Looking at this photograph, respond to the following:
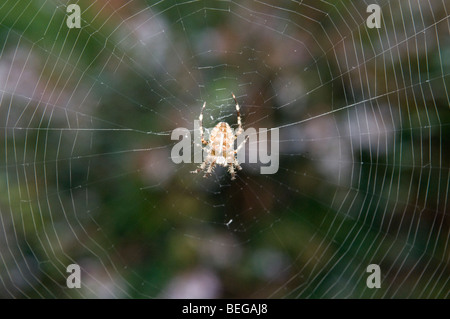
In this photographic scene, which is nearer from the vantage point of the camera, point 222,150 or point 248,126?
point 248,126

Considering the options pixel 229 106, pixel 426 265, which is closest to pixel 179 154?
pixel 229 106

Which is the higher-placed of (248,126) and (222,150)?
(248,126)

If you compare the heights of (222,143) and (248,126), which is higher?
(248,126)

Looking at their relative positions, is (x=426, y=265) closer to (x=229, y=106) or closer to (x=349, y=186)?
(x=349, y=186)

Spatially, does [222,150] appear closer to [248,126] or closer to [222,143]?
[222,143]

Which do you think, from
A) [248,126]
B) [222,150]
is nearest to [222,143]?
[222,150]

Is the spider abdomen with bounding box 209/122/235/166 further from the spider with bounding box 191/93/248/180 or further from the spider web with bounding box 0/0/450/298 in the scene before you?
the spider web with bounding box 0/0/450/298

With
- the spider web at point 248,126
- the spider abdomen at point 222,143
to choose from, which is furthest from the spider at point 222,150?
the spider web at point 248,126

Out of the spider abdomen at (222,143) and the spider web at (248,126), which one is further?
the spider abdomen at (222,143)

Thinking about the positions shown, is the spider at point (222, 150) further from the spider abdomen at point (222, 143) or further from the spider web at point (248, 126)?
the spider web at point (248, 126)
